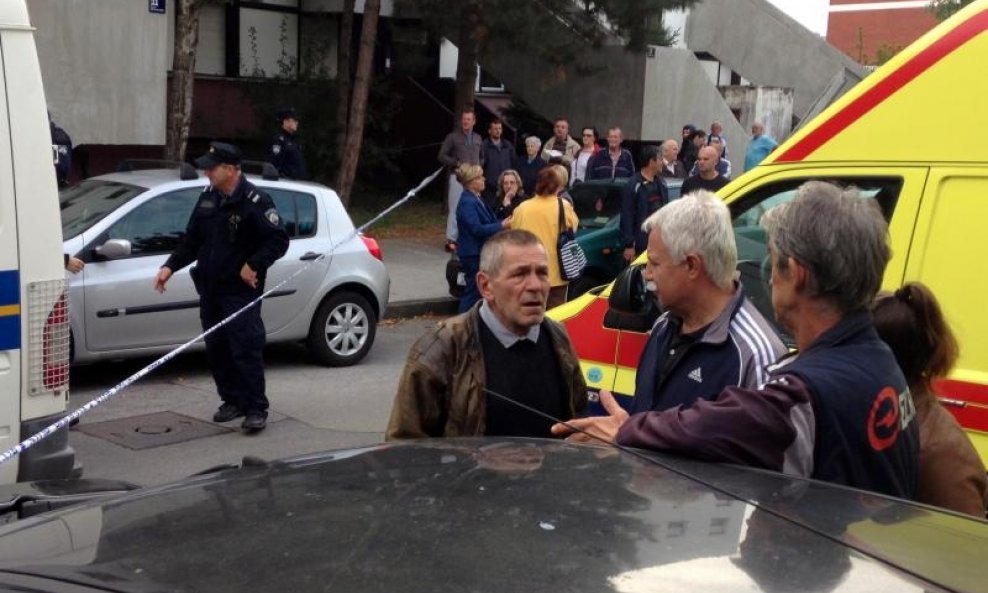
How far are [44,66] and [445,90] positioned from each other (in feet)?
31.0

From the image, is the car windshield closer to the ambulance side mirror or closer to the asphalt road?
the asphalt road

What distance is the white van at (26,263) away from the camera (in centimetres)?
489

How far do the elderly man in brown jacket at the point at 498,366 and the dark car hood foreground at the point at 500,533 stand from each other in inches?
33.3

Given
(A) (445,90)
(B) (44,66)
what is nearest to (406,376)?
(B) (44,66)

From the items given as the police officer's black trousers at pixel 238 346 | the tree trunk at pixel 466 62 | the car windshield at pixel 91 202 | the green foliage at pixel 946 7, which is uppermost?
the green foliage at pixel 946 7

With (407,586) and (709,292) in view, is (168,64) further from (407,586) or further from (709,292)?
(407,586)

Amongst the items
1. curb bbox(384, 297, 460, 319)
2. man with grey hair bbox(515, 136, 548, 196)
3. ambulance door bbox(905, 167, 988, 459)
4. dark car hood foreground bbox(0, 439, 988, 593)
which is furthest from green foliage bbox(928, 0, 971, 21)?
dark car hood foreground bbox(0, 439, 988, 593)

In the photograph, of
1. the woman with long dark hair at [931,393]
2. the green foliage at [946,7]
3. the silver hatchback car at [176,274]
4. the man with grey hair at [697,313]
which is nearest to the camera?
the woman with long dark hair at [931,393]

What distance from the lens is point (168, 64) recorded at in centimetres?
1867

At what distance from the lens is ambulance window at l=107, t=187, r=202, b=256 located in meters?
9.02

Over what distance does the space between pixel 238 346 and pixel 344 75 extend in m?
12.2

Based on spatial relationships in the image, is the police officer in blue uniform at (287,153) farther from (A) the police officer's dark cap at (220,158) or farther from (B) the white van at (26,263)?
(B) the white van at (26,263)

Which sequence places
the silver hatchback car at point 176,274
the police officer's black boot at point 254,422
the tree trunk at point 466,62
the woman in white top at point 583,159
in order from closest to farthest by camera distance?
the police officer's black boot at point 254,422, the silver hatchback car at point 176,274, the woman in white top at point 583,159, the tree trunk at point 466,62

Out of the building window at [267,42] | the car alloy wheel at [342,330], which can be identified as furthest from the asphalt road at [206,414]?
the building window at [267,42]
